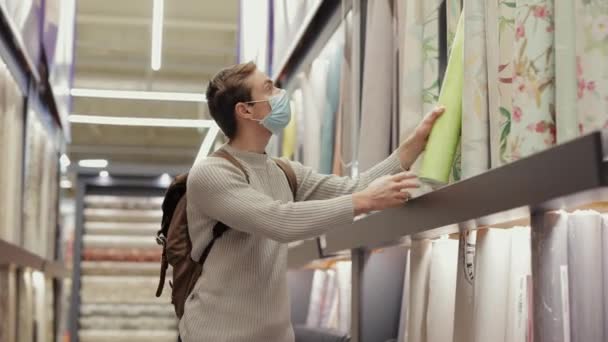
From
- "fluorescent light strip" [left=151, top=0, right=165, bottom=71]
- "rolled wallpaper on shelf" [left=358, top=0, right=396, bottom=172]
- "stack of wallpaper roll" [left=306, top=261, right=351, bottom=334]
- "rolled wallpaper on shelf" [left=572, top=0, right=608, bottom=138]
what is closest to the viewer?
"rolled wallpaper on shelf" [left=572, top=0, right=608, bottom=138]

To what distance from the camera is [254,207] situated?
2240 millimetres

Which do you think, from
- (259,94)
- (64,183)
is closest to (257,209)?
(259,94)

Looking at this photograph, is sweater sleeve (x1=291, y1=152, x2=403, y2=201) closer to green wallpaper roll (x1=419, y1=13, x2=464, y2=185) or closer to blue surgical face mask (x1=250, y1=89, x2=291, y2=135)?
blue surgical face mask (x1=250, y1=89, x2=291, y2=135)

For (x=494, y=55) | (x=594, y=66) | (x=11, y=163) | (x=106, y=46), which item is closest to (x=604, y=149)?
(x=594, y=66)

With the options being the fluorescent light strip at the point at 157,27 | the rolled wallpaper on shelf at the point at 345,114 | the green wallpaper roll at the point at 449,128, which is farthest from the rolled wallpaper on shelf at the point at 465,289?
the fluorescent light strip at the point at 157,27

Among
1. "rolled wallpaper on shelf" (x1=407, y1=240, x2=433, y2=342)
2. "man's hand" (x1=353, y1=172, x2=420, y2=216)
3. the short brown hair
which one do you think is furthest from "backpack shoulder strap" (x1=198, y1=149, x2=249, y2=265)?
"rolled wallpaper on shelf" (x1=407, y1=240, x2=433, y2=342)

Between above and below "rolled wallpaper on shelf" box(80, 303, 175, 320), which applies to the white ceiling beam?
above

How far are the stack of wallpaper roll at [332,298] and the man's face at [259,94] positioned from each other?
4.66ft

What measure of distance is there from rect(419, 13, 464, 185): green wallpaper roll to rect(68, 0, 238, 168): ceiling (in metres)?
6.99

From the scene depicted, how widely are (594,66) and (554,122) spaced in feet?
0.60

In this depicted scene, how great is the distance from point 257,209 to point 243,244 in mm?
245

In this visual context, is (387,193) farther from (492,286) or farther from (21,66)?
(21,66)

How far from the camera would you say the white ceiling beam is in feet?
32.1

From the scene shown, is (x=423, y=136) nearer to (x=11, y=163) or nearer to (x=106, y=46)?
(x=11, y=163)
